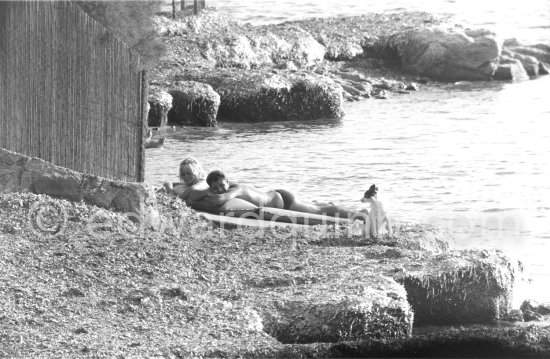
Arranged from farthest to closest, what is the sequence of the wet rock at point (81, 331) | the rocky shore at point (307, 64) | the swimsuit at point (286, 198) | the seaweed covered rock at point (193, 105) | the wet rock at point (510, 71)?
the wet rock at point (510, 71) < the rocky shore at point (307, 64) < the seaweed covered rock at point (193, 105) < the swimsuit at point (286, 198) < the wet rock at point (81, 331)

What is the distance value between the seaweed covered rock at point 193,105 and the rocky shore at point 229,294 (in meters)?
14.2

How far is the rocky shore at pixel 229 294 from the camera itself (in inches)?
313

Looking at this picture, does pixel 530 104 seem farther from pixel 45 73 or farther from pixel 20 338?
pixel 20 338

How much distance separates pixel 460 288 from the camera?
971 cm

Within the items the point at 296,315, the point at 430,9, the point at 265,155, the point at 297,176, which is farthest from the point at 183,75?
the point at 430,9

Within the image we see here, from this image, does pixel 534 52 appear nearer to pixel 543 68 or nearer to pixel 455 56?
pixel 543 68

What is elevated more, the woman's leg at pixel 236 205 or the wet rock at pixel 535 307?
the woman's leg at pixel 236 205

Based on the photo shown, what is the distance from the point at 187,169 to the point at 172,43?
691 inches

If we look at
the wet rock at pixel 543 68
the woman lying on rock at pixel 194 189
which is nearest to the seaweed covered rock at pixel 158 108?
the woman lying on rock at pixel 194 189

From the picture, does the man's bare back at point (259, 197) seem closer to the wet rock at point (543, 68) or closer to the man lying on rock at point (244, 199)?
the man lying on rock at point (244, 199)

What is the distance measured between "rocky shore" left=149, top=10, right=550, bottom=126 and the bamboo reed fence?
14134 millimetres

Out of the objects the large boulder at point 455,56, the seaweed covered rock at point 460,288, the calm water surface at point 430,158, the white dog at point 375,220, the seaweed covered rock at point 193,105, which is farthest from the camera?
the large boulder at point 455,56

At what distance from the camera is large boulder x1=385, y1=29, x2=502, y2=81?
33.3m

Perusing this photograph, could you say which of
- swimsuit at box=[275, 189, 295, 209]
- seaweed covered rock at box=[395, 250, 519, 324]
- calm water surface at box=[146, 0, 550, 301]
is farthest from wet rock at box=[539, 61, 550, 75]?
seaweed covered rock at box=[395, 250, 519, 324]
